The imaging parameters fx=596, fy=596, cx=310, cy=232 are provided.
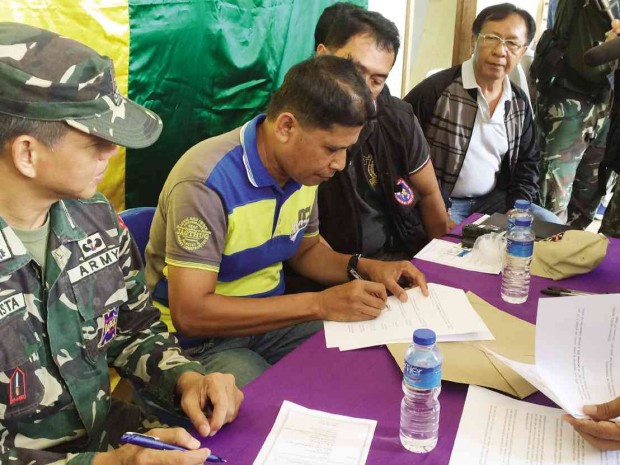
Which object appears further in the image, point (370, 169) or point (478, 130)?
point (478, 130)

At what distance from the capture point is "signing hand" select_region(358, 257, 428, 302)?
1.34 meters

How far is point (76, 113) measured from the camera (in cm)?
85

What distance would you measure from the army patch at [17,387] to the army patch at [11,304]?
0.09 metres

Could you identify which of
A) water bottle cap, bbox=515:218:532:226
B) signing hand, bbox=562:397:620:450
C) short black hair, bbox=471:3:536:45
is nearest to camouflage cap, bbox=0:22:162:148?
signing hand, bbox=562:397:620:450

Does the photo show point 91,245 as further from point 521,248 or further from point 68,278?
point 521,248

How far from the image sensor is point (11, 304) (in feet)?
2.95

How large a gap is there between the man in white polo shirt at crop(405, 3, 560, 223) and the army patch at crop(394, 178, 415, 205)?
0.53 meters

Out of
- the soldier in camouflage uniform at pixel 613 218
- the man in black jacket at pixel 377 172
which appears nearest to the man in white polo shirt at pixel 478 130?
the man in black jacket at pixel 377 172

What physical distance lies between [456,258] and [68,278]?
0.99 m

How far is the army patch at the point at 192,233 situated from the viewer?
1311mm

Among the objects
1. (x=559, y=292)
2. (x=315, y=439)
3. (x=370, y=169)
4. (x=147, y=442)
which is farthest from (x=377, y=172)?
(x=147, y=442)

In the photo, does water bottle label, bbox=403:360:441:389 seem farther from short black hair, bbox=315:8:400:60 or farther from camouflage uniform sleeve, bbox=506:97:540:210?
camouflage uniform sleeve, bbox=506:97:540:210

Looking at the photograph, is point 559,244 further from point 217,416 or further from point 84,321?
point 84,321

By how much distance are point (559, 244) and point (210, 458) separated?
1.07 m
